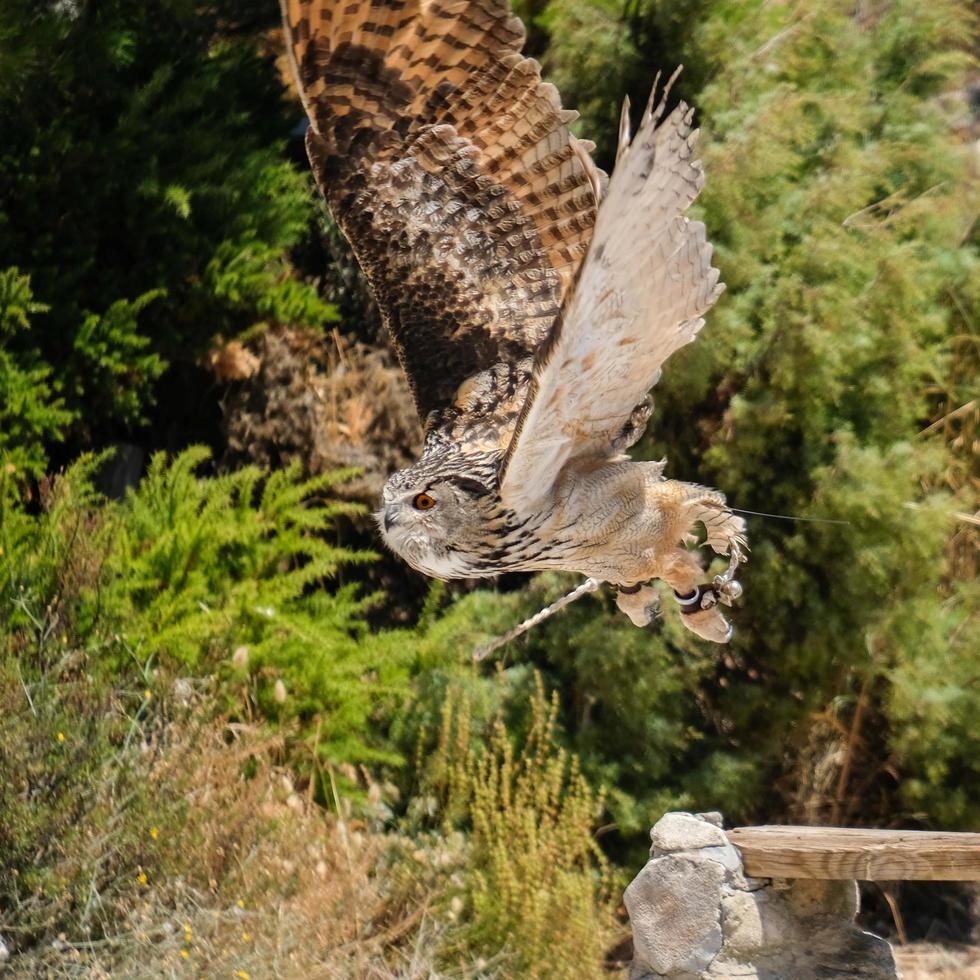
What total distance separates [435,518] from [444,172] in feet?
4.00

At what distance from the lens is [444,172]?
391 cm

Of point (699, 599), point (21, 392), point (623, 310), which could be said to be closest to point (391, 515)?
point (623, 310)

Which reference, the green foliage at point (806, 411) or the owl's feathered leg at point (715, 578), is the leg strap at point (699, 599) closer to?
the owl's feathered leg at point (715, 578)

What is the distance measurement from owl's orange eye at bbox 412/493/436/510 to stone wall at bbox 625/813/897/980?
1.41 metres

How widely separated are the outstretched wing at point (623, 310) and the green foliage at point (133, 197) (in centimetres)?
284

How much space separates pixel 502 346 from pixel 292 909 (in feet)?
6.18

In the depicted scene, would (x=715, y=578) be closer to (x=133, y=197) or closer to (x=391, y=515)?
(x=391, y=515)

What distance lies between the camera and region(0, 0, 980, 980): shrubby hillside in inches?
189

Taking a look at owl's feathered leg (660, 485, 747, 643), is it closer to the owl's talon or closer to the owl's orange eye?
the owl's talon

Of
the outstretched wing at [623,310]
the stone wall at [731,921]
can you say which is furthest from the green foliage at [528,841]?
the outstretched wing at [623,310]

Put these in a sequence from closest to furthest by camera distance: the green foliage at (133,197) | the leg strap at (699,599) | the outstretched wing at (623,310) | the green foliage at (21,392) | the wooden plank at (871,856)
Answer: the outstretched wing at (623,310)
the wooden plank at (871,856)
the leg strap at (699,599)
the green foliage at (21,392)
the green foliage at (133,197)

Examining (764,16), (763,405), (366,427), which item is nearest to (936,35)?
(764,16)

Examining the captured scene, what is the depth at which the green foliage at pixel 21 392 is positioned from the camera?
5.24 m

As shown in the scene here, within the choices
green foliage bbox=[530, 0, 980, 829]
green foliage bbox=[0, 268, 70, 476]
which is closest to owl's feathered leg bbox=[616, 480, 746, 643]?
green foliage bbox=[530, 0, 980, 829]
